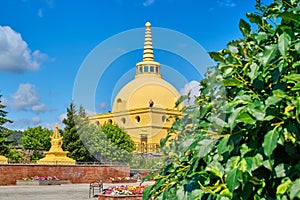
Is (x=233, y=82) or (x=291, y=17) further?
(x=233, y=82)

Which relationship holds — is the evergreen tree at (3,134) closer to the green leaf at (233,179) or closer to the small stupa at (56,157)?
the small stupa at (56,157)

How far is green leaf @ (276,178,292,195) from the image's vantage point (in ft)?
6.02

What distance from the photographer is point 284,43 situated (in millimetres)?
1853

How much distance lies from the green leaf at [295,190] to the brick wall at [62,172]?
80.6 feet

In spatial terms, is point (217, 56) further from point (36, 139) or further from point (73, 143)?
point (36, 139)

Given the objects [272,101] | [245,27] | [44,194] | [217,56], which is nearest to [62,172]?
[44,194]

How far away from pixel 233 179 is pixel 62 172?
2639 centimetres

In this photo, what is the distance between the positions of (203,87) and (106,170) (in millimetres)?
27280

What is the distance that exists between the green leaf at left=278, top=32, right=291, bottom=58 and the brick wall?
80.6 feet

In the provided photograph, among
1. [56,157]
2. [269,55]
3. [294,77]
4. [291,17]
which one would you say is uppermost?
[56,157]

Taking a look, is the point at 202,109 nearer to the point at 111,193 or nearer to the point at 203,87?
the point at 203,87

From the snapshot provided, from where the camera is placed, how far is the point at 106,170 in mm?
29453

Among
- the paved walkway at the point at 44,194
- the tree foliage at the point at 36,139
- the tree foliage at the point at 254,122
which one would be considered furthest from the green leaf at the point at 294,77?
the tree foliage at the point at 36,139

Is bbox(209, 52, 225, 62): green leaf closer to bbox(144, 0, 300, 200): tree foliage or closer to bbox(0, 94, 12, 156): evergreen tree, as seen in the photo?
bbox(144, 0, 300, 200): tree foliage
